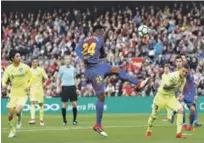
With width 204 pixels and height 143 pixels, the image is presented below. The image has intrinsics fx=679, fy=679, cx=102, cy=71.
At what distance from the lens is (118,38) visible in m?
44.2

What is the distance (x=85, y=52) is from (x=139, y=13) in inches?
1134

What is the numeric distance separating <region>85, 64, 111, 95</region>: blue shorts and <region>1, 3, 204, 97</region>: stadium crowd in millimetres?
18679

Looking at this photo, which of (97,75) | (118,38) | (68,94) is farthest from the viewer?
(118,38)

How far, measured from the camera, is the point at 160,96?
1906 centimetres

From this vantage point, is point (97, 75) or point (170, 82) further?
point (97, 75)

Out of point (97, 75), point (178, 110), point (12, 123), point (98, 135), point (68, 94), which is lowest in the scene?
point (98, 135)

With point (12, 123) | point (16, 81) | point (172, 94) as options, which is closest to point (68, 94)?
point (16, 81)

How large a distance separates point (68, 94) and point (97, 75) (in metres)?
7.36

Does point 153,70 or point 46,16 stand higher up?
point 46,16

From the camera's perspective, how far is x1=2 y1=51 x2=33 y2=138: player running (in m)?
20.2

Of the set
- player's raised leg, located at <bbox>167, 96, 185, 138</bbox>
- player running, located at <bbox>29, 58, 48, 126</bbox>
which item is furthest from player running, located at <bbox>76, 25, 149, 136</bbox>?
player running, located at <bbox>29, 58, 48, 126</bbox>

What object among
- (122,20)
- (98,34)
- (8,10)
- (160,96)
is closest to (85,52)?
(98,34)

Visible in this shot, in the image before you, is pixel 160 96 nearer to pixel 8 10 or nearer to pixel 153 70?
pixel 153 70

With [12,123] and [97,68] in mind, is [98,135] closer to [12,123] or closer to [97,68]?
[97,68]
